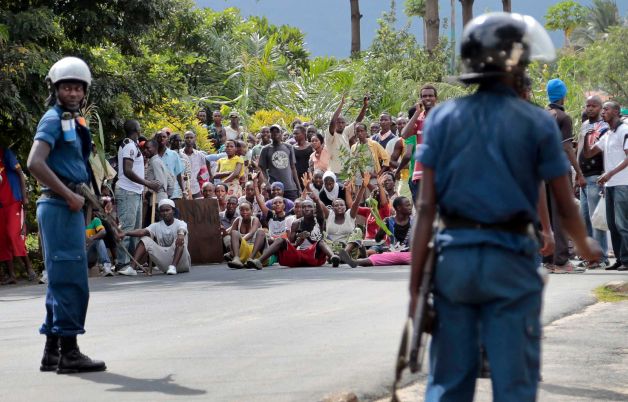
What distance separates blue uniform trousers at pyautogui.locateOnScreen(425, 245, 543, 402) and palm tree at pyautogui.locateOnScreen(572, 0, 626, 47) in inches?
3718

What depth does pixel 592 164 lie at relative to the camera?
16.2 m

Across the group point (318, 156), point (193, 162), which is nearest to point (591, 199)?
point (318, 156)

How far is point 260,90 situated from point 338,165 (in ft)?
44.5

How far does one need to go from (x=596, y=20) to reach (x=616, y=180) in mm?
87102

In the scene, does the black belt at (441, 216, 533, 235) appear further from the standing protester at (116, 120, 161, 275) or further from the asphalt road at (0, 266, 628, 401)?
the standing protester at (116, 120, 161, 275)

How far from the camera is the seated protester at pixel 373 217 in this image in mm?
18812

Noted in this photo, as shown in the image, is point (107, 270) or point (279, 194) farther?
point (279, 194)

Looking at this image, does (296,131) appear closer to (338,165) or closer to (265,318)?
(338,165)

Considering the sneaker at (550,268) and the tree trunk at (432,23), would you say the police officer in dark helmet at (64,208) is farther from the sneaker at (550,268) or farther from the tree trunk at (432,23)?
the tree trunk at (432,23)

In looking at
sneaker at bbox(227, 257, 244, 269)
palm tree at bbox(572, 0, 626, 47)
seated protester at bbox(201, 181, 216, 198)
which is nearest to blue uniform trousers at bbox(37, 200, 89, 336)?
sneaker at bbox(227, 257, 244, 269)

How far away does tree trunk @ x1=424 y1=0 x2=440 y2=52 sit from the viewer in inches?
1430

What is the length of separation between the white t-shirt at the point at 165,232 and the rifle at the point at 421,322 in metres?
A: 13.1

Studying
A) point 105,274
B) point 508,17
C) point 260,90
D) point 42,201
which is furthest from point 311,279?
point 260,90

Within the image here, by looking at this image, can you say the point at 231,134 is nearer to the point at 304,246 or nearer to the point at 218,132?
the point at 218,132
